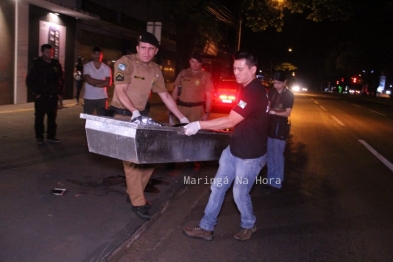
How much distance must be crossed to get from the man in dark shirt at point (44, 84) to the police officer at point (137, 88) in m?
3.59

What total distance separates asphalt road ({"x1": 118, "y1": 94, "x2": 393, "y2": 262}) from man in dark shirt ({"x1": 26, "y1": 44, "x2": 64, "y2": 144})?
321 centimetres

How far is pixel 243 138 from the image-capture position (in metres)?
4.28

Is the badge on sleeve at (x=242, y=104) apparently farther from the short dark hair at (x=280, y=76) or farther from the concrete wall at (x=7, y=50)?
the concrete wall at (x=7, y=50)

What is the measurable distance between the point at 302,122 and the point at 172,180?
11876 mm

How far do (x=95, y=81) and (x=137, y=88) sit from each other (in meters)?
3.38

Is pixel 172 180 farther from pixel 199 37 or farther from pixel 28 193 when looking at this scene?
pixel 199 37

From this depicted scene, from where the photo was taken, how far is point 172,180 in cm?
662

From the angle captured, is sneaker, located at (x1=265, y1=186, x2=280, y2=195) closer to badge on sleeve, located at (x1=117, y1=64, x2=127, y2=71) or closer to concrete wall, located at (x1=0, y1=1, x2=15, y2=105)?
badge on sleeve, located at (x1=117, y1=64, x2=127, y2=71)

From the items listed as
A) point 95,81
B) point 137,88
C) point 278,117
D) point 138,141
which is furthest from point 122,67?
point 95,81

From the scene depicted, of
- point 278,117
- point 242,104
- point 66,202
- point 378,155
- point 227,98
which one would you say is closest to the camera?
point 242,104

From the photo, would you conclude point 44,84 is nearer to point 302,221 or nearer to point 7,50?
point 302,221

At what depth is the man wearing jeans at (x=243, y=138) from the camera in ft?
Result: 13.6

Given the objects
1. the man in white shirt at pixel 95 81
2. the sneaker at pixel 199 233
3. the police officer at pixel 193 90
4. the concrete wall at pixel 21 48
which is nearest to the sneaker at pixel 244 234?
the sneaker at pixel 199 233

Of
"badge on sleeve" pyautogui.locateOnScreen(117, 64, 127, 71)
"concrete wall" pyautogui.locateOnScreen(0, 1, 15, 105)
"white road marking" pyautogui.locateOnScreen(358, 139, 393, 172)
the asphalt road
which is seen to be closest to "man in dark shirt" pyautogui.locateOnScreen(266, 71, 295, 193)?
the asphalt road
